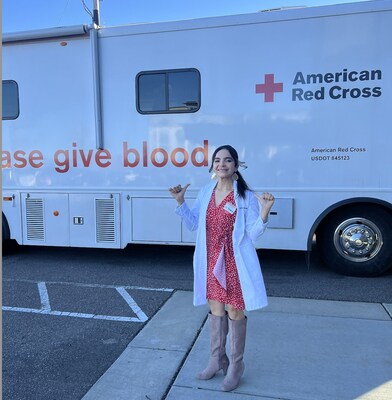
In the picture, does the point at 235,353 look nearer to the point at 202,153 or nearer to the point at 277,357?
the point at 277,357

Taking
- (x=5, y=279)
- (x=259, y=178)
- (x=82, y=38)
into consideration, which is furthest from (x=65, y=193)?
(x=259, y=178)

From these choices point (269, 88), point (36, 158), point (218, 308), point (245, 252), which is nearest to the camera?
point (245, 252)

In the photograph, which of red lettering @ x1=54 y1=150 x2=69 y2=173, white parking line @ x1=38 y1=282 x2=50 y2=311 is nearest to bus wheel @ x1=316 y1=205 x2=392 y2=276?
white parking line @ x1=38 y1=282 x2=50 y2=311

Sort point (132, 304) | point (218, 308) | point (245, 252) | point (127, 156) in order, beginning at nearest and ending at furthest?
point (245, 252), point (218, 308), point (132, 304), point (127, 156)

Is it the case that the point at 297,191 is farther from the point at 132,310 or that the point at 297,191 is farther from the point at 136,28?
the point at 136,28

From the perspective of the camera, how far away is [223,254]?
9.13ft

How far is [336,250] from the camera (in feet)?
17.2

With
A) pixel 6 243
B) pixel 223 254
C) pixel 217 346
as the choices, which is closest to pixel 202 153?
pixel 223 254

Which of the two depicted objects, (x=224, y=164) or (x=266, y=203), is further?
(x=224, y=164)

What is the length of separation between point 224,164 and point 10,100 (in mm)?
4463

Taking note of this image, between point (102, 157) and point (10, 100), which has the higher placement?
point (10, 100)

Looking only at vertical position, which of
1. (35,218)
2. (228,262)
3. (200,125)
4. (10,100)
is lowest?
(35,218)

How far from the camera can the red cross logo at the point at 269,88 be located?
5074 mm

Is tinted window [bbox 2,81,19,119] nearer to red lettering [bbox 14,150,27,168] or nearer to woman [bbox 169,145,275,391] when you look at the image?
red lettering [bbox 14,150,27,168]
